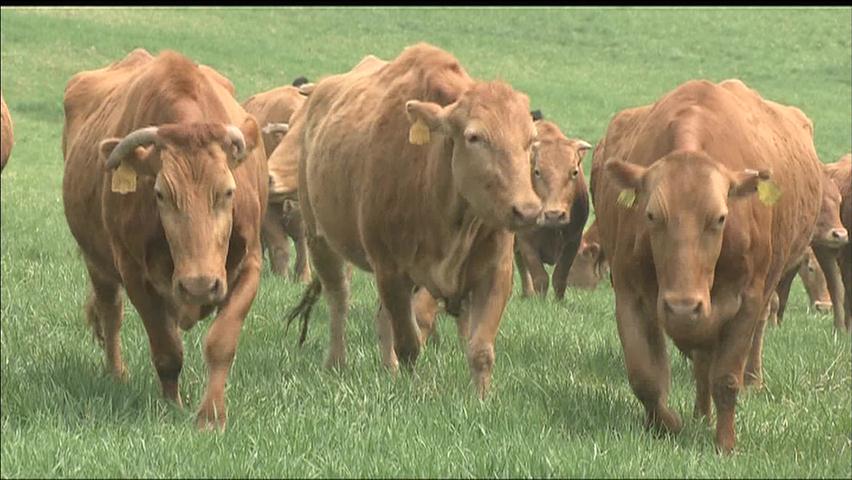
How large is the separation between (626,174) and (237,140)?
6.46ft

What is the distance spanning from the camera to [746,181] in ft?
23.3

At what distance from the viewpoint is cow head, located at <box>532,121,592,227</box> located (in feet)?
45.5

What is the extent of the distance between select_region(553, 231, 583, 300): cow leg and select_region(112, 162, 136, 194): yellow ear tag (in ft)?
26.8

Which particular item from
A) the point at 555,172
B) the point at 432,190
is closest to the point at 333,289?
the point at 432,190

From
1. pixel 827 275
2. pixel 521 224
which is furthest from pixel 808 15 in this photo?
pixel 521 224

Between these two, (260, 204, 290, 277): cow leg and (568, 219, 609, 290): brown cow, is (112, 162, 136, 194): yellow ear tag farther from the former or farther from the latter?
(568, 219, 609, 290): brown cow

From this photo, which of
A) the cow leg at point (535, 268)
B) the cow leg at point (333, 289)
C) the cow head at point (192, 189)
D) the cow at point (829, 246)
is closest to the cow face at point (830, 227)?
the cow at point (829, 246)

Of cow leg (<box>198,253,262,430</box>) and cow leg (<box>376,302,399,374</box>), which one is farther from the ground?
cow leg (<box>198,253,262,430</box>)

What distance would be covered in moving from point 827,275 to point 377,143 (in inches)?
288

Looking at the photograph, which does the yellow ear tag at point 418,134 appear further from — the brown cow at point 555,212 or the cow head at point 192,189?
the brown cow at point 555,212

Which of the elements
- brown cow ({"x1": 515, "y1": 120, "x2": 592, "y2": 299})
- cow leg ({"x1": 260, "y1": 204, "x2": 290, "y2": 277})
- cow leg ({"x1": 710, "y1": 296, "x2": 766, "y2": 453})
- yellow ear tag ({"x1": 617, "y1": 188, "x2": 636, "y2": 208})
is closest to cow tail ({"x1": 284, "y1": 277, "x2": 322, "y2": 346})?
yellow ear tag ({"x1": 617, "y1": 188, "x2": 636, "y2": 208})

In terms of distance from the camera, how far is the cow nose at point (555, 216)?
541 inches

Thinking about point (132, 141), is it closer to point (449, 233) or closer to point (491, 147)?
point (491, 147)

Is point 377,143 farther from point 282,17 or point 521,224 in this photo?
point 282,17
